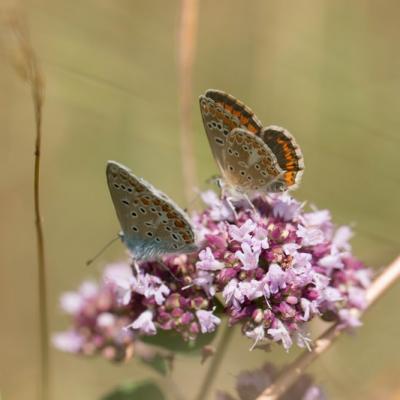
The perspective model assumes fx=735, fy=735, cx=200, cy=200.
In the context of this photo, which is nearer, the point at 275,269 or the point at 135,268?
the point at 275,269

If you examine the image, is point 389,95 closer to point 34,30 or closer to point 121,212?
point 34,30

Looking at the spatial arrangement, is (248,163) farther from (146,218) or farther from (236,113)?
(146,218)

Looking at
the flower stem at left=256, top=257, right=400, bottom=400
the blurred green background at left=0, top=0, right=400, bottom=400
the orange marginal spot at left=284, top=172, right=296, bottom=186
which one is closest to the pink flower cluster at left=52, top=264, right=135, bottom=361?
the flower stem at left=256, top=257, right=400, bottom=400

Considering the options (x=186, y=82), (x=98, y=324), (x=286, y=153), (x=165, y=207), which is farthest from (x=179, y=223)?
(x=186, y=82)

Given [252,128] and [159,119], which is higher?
[252,128]

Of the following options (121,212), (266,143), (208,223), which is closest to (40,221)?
(121,212)

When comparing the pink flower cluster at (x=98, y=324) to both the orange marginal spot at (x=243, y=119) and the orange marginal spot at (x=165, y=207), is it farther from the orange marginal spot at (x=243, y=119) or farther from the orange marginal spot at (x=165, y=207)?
the orange marginal spot at (x=243, y=119)

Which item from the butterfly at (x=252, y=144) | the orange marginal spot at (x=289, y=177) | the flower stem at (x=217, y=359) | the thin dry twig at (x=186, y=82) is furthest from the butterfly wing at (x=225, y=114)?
the thin dry twig at (x=186, y=82)
